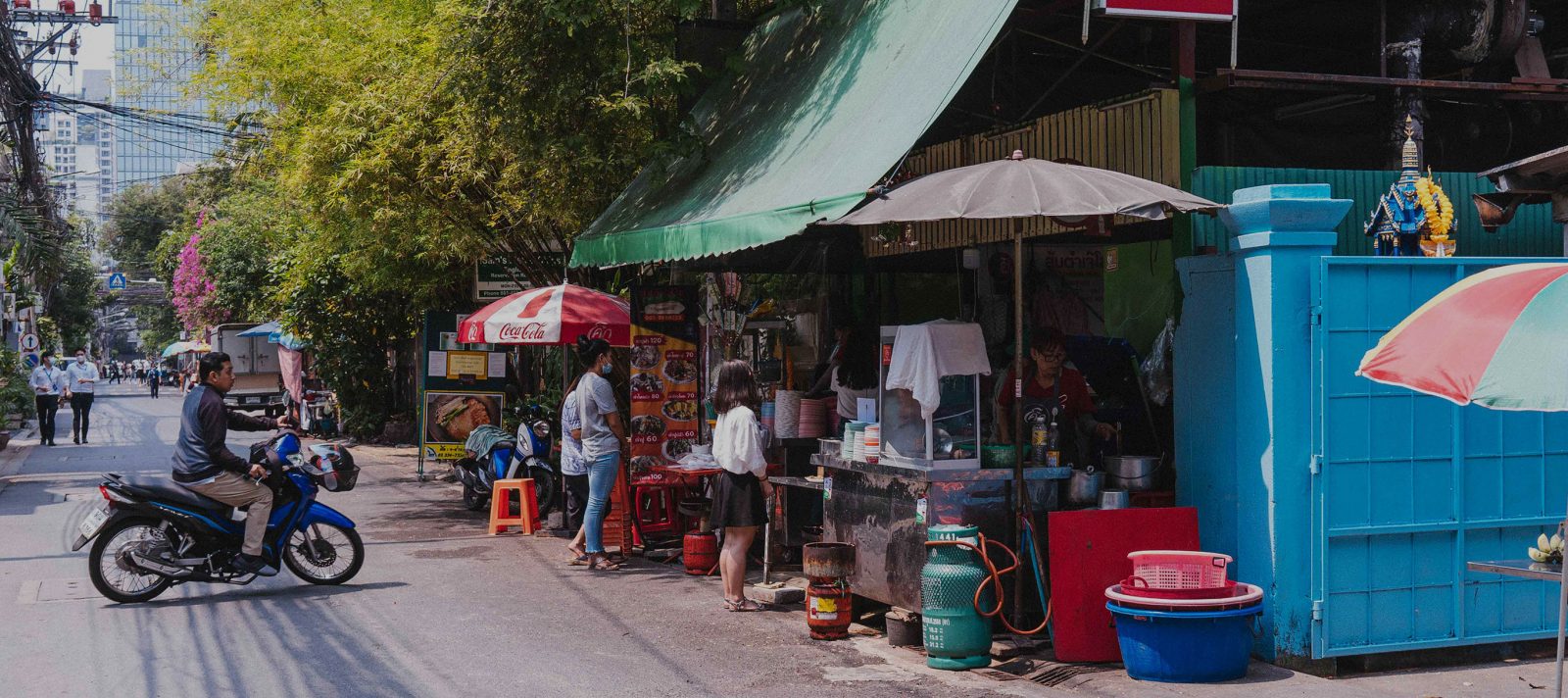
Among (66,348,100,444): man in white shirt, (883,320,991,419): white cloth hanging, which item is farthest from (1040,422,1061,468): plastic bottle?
(66,348,100,444): man in white shirt

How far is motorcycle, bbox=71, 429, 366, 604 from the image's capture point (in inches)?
369

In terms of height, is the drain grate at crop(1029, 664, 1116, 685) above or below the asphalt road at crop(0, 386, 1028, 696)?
above

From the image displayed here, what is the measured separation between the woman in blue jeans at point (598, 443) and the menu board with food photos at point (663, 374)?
75cm

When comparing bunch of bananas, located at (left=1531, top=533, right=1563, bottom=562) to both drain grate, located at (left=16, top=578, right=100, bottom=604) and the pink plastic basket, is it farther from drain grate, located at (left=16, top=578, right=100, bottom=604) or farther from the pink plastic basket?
drain grate, located at (left=16, top=578, right=100, bottom=604)

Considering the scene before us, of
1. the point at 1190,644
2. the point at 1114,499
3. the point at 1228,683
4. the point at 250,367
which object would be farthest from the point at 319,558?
the point at 250,367

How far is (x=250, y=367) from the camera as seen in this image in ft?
127

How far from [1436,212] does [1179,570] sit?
8.80ft

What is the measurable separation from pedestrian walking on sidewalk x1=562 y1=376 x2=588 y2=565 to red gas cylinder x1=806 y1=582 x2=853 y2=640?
3509 mm

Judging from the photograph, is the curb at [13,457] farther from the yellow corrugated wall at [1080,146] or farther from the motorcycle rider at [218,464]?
the yellow corrugated wall at [1080,146]

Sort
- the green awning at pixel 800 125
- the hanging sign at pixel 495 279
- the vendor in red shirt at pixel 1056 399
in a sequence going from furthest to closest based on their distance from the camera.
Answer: the hanging sign at pixel 495 279
the green awning at pixel 800 125
the vendor in red shirt at pixel 1056 399

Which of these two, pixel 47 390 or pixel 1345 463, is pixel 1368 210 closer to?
pixel 1345 463

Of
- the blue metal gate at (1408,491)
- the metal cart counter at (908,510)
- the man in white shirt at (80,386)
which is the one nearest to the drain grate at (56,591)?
the metal cart counter at (908,510)

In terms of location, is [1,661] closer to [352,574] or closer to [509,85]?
[352,574]

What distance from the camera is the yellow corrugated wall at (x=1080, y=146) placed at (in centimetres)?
834
